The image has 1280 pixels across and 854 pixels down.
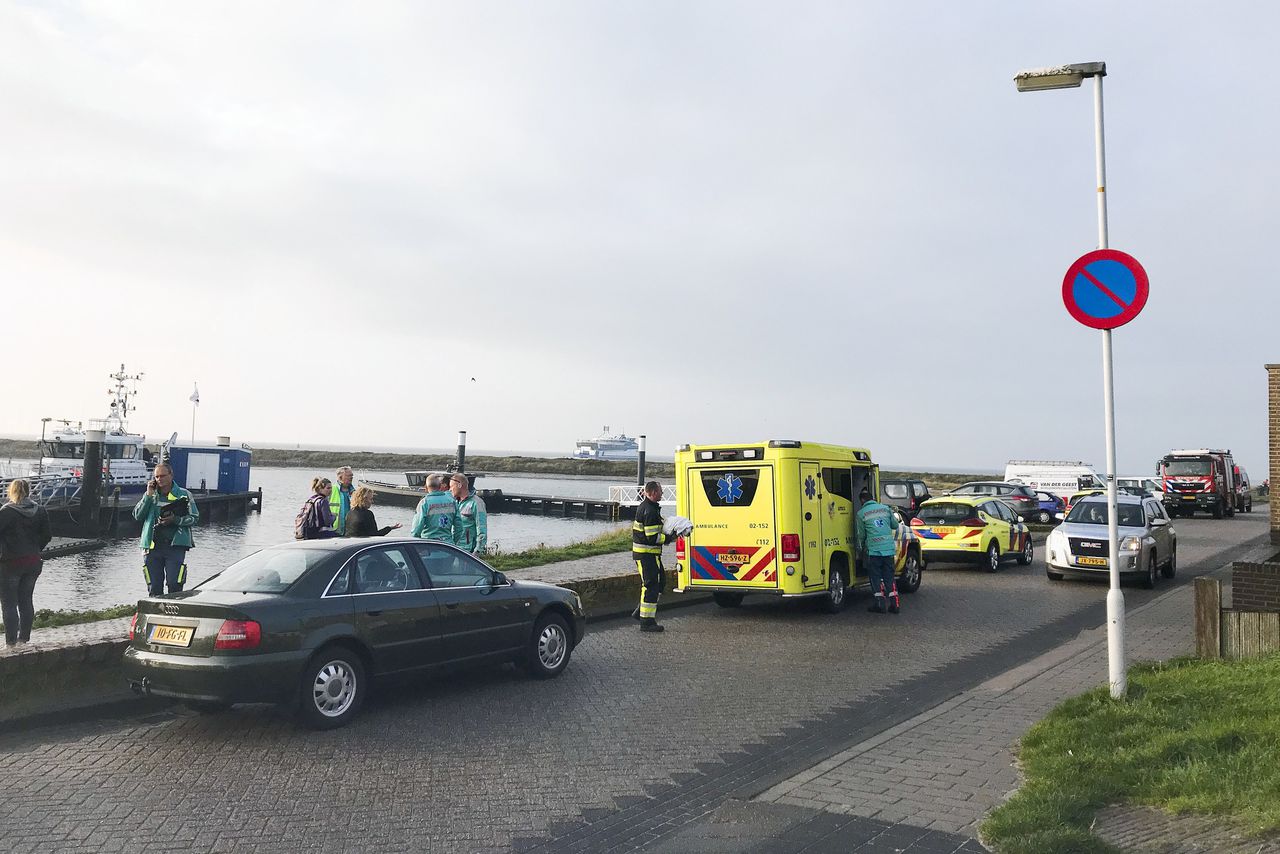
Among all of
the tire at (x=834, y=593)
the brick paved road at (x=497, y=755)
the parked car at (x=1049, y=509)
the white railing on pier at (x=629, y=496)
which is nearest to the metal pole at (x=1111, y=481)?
the brick paved road at (x=497, y=755)

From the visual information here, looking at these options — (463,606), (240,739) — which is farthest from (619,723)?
(240,739)

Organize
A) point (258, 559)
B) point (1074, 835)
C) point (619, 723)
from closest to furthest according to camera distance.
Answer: point (1074, 835) < point (619, 723) < point (258, 559)

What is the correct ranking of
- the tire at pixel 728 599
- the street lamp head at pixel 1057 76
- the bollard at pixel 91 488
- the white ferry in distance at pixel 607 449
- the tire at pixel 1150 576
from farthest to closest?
the white ferry in distance at pixel 607 449 → the bollard at pixel 91 488 → the tire at pixel 1150 576 → the tire at pixel 728 599 → the street lamp head at pixel 1057 76

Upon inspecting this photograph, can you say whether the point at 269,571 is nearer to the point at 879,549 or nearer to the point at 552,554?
the point at 879,549

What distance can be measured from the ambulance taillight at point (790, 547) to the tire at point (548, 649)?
4.36 meters

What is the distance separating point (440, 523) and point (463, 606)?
9.64 feet

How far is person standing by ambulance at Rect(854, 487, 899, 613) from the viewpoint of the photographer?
14180mm

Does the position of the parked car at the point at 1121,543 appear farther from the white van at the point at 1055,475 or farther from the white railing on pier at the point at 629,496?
the white railing on pier at the point at 629,496

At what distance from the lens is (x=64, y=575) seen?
102 ft

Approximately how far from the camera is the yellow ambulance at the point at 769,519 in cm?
1335

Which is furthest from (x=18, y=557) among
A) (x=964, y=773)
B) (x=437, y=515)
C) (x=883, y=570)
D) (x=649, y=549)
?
(x=883, y=570)

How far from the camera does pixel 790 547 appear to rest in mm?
13281

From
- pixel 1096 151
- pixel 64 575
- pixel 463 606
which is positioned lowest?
pixel 64 575

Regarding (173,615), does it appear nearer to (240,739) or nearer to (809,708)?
(240,739)
